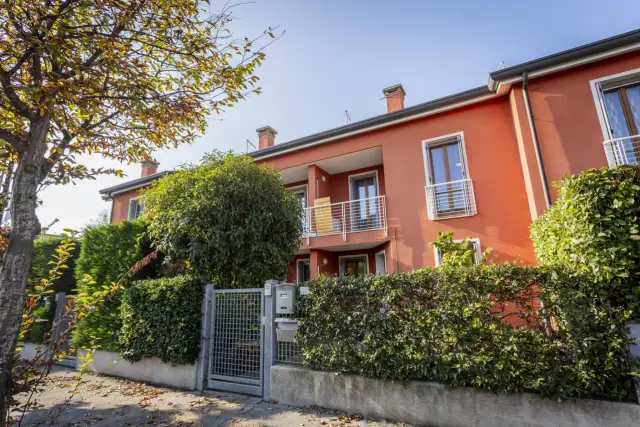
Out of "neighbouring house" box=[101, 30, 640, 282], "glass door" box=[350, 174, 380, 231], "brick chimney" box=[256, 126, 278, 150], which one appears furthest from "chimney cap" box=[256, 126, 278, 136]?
"glass door" box=[350, 174, 380, 231]

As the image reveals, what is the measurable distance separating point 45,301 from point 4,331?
7.22 m

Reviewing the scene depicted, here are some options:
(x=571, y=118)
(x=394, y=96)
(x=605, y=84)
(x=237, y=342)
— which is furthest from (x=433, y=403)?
(x=394, y=96)

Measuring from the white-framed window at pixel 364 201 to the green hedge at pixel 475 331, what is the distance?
7.38m

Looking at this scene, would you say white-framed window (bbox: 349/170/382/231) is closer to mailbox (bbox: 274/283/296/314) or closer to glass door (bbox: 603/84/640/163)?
glass door (bbox: 603/84/640/163)

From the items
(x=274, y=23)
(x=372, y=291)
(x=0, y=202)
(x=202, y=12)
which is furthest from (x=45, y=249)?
(x=372, y=291)

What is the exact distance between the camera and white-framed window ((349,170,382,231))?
12062 mm

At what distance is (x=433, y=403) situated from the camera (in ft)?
12.8

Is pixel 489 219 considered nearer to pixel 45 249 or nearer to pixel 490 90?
pixel 490 90

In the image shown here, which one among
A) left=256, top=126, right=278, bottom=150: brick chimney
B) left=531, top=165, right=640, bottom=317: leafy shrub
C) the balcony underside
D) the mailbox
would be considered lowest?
the mailbox

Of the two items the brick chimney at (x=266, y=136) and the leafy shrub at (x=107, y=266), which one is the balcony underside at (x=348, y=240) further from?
the brick chimney at (x=266, y=136)

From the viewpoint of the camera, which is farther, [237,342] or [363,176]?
[363,176]

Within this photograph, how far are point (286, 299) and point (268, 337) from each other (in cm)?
76

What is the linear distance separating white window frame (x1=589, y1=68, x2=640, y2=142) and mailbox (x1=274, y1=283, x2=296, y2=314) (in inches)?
317

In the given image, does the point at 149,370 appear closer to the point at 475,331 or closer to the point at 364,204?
→ the point at 475,331
